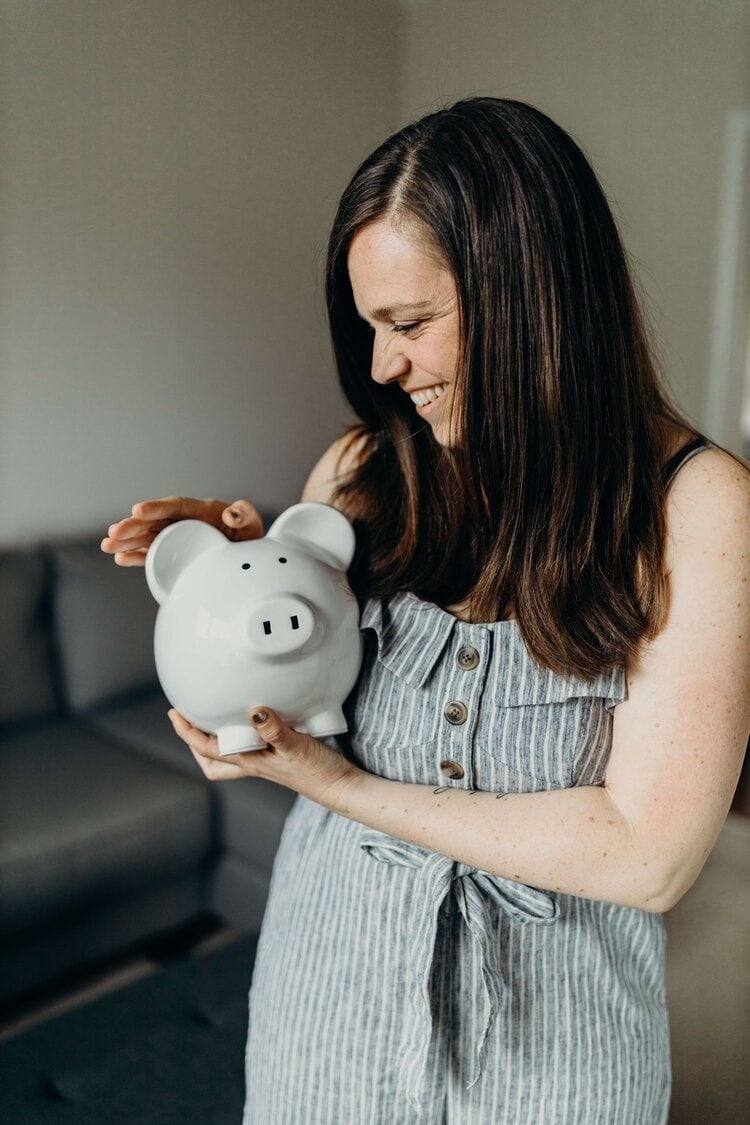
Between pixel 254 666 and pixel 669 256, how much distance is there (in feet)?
3.33

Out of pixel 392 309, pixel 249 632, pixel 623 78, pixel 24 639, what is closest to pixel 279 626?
pixel 249 632

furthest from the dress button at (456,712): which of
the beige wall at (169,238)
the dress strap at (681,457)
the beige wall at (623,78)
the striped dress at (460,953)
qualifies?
the beige wall at (623,78)

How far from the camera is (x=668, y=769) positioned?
59 cm

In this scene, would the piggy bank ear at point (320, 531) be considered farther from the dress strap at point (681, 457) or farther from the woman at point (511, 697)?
the dress strap at point (681, 457)

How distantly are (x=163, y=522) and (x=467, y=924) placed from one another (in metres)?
0.37

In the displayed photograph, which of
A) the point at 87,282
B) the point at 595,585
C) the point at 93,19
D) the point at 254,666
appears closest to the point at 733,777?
the point at 595,585

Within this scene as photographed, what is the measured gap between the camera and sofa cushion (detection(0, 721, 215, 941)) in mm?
1060

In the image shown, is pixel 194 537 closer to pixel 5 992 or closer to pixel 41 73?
pixel 41 73

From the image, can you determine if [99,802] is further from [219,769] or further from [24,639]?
[219,769]

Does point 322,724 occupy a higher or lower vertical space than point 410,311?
lower

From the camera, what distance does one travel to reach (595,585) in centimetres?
65

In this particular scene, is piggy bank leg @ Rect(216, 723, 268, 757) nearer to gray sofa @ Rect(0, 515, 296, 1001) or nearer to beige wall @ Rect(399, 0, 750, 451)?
gray sofa @ Rect(0, 515, 296, 1001)

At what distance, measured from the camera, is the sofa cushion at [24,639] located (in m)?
1.03

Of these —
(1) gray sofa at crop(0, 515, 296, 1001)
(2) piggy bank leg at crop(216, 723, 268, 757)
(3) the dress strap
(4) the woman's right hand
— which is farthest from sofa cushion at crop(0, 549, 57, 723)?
(3) the dress strap
